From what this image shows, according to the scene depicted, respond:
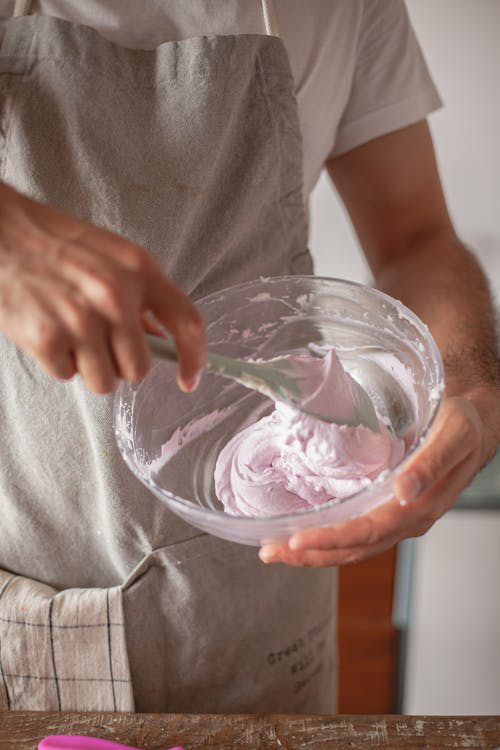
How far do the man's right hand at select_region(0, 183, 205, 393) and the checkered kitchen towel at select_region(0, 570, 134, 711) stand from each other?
18.5 inches

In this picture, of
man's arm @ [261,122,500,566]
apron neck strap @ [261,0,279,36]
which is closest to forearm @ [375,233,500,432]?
man's arm @ [261,122,500,566]

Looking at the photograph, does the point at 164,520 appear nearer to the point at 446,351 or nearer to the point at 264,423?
the point at 264,423

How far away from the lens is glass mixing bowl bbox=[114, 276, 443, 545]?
780mm

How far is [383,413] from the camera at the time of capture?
836 mm

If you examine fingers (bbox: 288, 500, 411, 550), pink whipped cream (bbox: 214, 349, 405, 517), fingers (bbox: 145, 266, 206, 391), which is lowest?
fingers (bbox: 288, 500, 411, 550)

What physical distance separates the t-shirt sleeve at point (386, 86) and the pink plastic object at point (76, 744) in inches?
30.4

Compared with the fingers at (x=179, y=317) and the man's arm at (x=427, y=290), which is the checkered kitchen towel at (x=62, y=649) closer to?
the man's arm at (x=427, y=290)

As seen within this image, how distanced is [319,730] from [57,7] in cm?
79

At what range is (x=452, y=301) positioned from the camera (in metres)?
0.98

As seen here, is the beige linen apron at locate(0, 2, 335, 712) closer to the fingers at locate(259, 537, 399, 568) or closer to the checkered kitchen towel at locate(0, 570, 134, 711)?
the checkered kitchen towel at locate(0, 570, 134, 711)

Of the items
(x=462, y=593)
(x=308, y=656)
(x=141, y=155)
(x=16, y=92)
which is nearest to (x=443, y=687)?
(x=462, y=593)

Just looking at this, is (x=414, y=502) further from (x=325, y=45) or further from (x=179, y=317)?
(x=325, y=45)

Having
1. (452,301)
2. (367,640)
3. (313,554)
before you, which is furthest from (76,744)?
(367,640)

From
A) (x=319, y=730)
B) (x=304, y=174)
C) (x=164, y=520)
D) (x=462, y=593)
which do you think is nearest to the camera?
(x=319, y=730)
